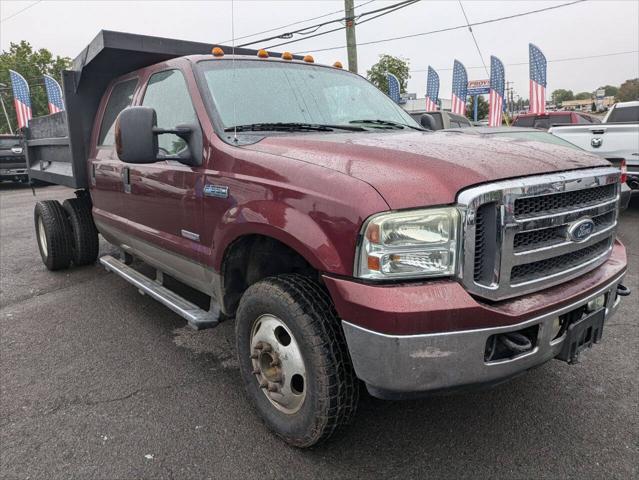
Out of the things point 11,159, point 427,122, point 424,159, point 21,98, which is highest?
point 21,98

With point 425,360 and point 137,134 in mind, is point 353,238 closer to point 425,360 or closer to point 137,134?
point 425,360

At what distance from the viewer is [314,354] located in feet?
7.06

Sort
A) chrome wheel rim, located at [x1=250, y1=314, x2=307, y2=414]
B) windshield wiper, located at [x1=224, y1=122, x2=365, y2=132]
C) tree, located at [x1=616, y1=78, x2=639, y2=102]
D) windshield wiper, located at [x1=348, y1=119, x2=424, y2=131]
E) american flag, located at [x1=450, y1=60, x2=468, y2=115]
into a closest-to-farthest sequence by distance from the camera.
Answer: chrome wheel rim, located at [x1=250, y1=314, x2=307, y2=414]
windshield wiper, located at [x1=224, y1=122, x2=365, y2=132]
windshield wiper, located at [x1=348, y1=119, x2=424, y2=131]
american flag, located at [x1=450, y1=60, x2=468, y2=115]
tree, located at [x1=616, y1=78, x2=639, y2=102]

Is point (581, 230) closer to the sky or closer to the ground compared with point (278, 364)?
closer to the sky

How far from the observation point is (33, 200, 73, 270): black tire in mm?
5555

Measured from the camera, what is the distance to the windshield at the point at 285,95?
9.96ft

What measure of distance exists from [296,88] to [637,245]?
530cm

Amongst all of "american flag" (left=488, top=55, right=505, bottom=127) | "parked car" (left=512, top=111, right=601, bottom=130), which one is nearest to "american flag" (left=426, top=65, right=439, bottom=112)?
"american flag" (left=488, top=55, right=505, bottom=127)

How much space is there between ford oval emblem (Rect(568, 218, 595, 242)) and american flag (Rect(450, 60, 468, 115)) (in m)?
19.2

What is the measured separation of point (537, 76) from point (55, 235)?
1719cm

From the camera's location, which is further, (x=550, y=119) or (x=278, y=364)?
(x=550, y=119)

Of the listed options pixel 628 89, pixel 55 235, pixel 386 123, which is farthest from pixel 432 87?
Answer: pixel 628 89

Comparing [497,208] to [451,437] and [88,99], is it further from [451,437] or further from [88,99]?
[88,99]

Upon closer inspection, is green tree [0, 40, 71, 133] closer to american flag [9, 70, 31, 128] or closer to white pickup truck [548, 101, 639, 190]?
american flag [9, 70, 31, 128]
